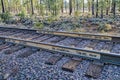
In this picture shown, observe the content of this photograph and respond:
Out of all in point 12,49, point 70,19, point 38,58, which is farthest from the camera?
point 70,19

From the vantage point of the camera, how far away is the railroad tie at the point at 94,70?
3.29m

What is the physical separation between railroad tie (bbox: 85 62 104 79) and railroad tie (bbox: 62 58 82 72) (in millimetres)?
352

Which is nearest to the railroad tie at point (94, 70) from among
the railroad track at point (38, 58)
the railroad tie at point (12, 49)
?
the railroad track at point (38, 58)

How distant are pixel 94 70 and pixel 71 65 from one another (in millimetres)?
609

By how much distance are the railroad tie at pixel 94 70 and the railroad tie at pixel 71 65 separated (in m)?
0.35

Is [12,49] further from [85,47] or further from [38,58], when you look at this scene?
[85,47]

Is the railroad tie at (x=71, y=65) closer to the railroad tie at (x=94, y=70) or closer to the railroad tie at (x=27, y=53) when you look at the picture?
the railroad tie at (x=94, y=70)

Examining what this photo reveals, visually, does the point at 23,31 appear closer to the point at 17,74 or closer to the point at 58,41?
the point at 58,41

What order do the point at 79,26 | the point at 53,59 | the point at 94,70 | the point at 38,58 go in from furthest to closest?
the point at 79,26, the point at 38,58, the point at 53,59, the point at 94,70

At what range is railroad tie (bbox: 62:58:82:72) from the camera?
359 centimetres

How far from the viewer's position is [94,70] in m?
3.49

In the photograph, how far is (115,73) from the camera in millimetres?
3416

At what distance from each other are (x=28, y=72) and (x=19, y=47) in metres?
1.95

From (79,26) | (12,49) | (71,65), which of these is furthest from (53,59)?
(79,26)
